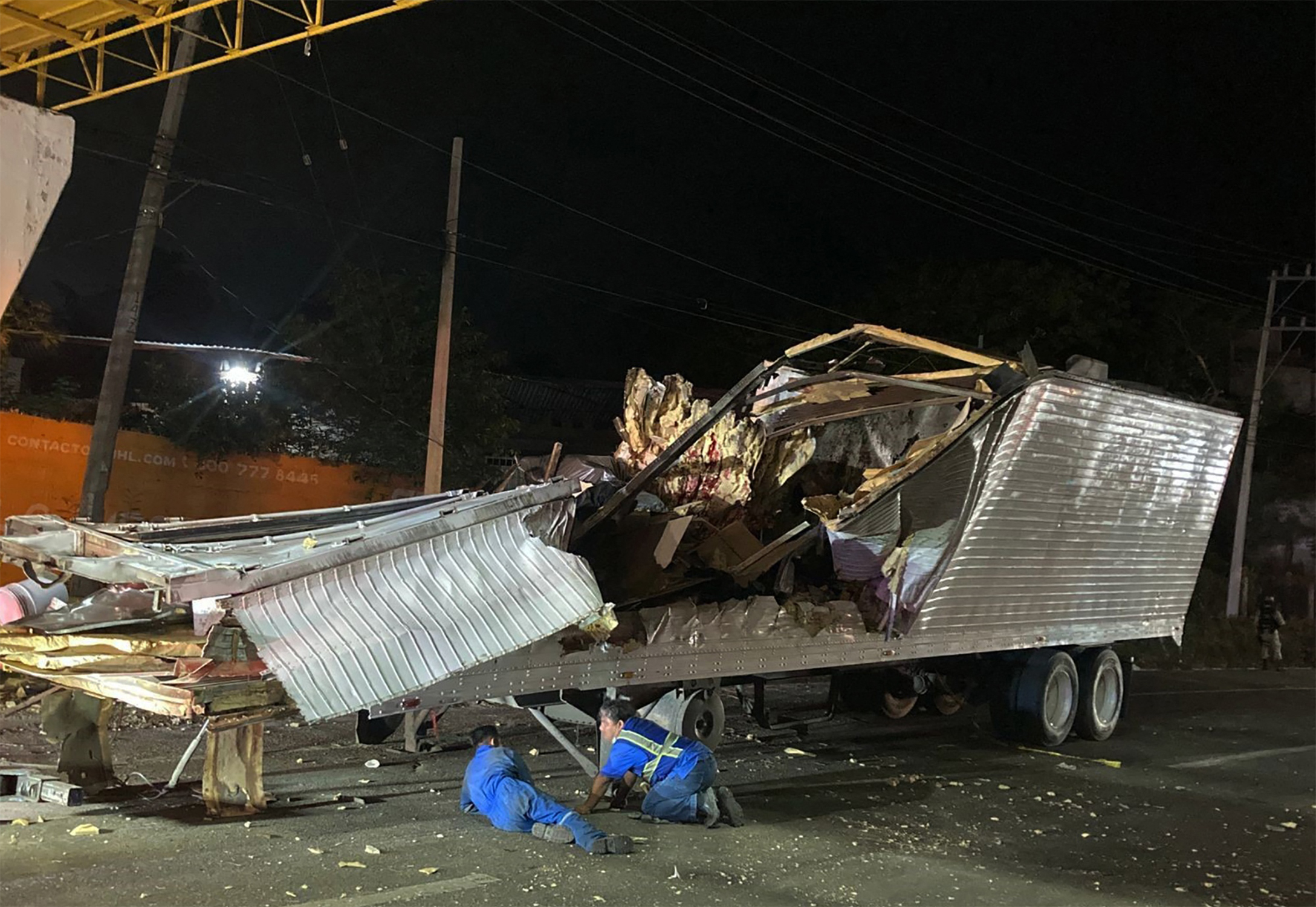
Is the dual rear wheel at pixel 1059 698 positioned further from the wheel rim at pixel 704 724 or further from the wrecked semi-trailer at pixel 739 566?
the wheel rim at pixel 704 724

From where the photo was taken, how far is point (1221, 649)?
2252 centimetres

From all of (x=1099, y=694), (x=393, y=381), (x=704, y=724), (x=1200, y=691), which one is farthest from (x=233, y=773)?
(x=1200, y=691)

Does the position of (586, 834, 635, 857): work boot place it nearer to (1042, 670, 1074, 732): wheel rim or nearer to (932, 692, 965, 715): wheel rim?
(1042, 670, 1074, 732): wheel rim

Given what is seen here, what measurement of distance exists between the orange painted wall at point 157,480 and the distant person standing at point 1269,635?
17231 mm

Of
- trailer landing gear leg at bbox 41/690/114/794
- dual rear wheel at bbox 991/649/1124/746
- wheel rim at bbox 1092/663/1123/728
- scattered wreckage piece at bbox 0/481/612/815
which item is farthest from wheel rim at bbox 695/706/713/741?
wheel rim at bbox 1092/663/1123/728

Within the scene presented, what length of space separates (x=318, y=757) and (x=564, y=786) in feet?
6.76

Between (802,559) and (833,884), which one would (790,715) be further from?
(833,884)

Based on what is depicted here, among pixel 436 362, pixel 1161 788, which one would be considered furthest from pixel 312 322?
pixel 1161 788

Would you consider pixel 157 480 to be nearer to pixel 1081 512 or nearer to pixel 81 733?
pixel 81 733

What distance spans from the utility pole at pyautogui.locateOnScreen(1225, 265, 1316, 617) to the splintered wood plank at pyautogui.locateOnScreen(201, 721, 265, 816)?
23.1 metres

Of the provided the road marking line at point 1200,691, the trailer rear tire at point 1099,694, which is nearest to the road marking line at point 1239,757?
the trailer rear tire at point 1099,694

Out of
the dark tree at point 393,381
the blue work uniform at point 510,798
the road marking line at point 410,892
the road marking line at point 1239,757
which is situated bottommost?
the road marking line at point 1239,757

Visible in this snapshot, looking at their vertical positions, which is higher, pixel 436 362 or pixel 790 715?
pixel 436 362

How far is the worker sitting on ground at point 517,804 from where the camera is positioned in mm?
6641
